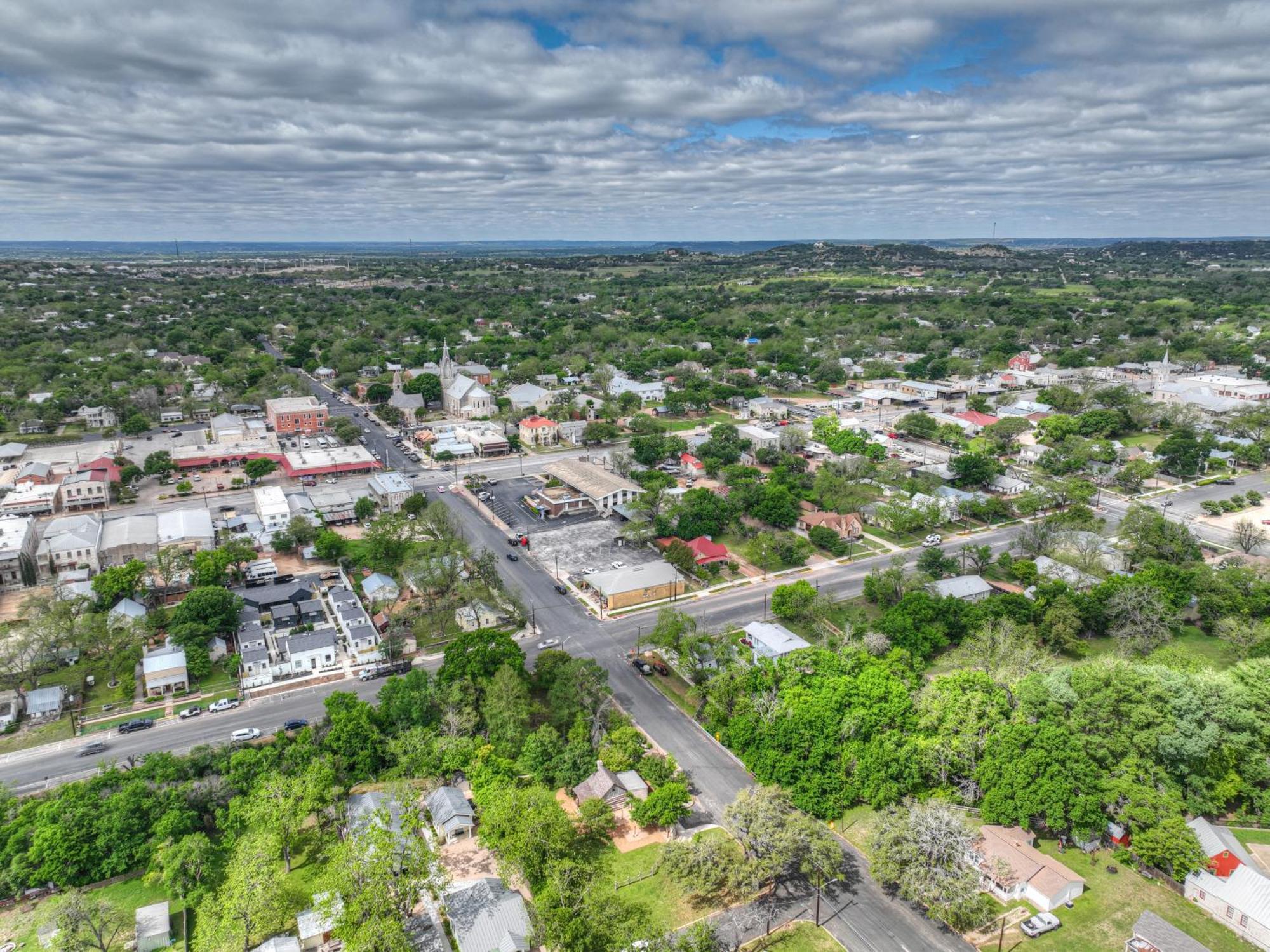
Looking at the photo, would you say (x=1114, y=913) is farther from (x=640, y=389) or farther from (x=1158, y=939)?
(x=640, y=389)

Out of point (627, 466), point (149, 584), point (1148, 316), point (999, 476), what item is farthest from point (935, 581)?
point (1148, 316)

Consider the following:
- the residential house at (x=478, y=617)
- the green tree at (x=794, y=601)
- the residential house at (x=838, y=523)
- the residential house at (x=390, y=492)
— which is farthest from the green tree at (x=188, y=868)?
the residential house at (x=838, y=523)

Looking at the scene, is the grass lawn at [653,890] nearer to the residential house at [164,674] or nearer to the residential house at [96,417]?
the residential house at [164,674]

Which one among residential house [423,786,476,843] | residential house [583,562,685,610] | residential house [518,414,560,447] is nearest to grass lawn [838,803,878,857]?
residential house [423,786,476,843]

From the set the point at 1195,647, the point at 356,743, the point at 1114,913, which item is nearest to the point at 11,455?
the point at 356,743

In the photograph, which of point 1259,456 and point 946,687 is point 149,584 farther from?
point 1259,456

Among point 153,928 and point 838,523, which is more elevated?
point 838,523

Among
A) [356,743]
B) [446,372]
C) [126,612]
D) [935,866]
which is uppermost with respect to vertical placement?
[446,372]
